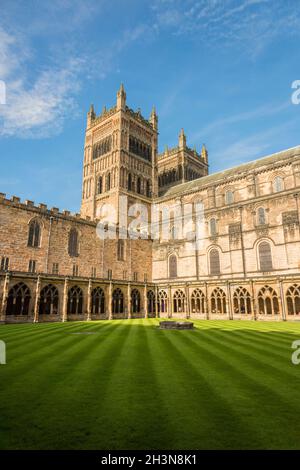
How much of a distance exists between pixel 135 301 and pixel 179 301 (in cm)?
624

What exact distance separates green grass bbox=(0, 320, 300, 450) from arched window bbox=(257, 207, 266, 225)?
3298 centimetres

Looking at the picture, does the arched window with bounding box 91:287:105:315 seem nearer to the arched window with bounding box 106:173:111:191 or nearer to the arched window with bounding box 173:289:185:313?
the arched window with bounding box 173:289:185:313

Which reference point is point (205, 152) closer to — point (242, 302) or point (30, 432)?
point (242, 302)

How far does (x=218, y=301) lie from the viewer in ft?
123

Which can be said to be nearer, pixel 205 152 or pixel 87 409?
pixel 87 409

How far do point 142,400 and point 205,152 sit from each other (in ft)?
279

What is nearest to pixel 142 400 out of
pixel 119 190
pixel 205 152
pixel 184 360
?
pixel 184 360

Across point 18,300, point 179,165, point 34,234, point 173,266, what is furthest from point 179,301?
point 179,165

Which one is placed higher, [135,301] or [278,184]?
[278,184]

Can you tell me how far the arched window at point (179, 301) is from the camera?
40.5 m

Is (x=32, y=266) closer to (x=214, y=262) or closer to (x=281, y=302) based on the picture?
(x=214, y=262)

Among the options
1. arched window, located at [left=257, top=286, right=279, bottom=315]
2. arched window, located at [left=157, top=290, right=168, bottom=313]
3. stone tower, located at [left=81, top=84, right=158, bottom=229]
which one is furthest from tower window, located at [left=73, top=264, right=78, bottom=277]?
arched window, located at [left=257, top=286, right=279, bottom=315]
